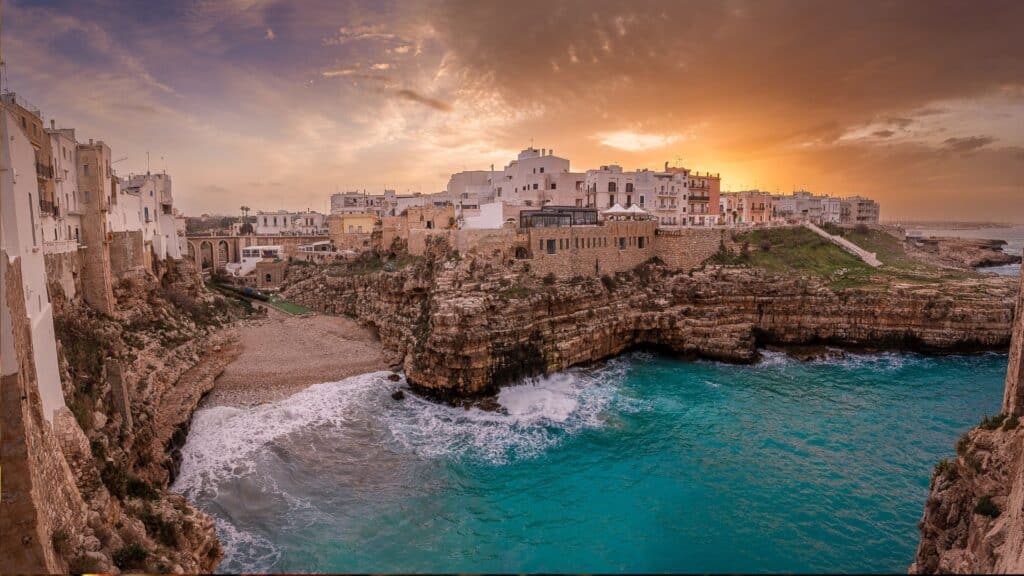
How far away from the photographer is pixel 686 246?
Answer: 39.5 meters

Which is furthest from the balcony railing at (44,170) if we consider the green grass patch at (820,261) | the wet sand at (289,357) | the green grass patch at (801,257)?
the green grass patch at (801,257)

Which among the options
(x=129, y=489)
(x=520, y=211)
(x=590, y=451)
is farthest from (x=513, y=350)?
(x=129, y=489)

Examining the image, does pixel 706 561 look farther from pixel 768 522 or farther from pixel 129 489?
pixel 129 489

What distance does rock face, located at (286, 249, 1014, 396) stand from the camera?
27.9 metres

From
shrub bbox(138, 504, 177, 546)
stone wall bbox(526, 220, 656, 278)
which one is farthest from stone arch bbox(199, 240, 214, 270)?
shrub bbox(138, 504, 177, 546)

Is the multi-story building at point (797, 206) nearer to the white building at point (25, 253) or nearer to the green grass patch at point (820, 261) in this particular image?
the green grass patch at point (820, 261)

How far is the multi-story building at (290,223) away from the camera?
69819 mm

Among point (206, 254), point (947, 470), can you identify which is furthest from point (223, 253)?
point (947, 470)

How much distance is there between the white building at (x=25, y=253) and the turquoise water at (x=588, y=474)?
6.98 meters

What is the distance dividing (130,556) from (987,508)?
17.0m

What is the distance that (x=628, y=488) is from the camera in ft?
58.3

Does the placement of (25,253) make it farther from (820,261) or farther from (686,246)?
(820,261)

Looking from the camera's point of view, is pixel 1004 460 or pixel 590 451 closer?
pixel 1004 460

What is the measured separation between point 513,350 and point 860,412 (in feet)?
57.1
